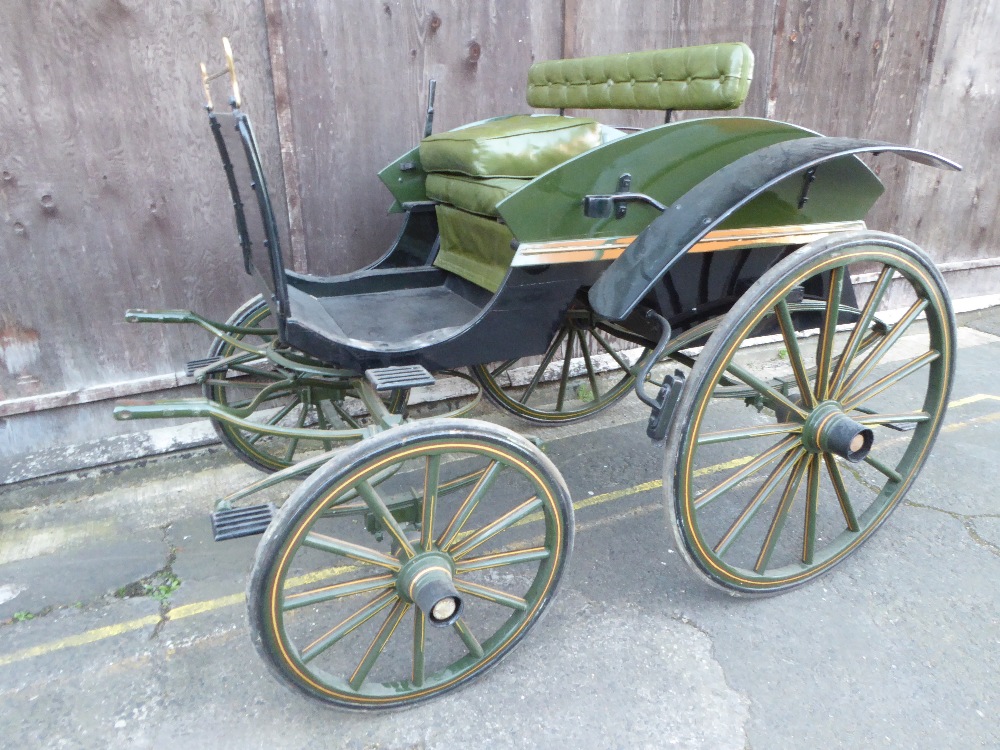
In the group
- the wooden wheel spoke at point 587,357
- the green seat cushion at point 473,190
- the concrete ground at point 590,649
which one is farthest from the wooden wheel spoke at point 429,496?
the wooden wheel spoke at point 587,357

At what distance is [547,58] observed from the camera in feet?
10.9

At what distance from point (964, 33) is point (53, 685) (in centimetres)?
574

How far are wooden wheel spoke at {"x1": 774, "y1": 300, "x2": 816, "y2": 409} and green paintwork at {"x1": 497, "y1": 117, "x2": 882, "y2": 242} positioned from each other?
0.29 metres

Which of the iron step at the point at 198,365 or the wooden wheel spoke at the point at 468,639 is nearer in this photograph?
the wooden wheel spoke at the point at 468,639

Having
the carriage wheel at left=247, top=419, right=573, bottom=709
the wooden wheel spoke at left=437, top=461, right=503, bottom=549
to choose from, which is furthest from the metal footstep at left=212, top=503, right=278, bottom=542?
the wooden wheel spoke at left=437, top=461, right=503, bottom=549

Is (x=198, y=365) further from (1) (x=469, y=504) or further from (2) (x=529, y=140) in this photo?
(2) (x=529, y=140)

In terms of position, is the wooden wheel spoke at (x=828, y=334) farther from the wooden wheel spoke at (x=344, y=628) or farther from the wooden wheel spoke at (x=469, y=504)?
the wooden wheel spoke at (x=344, y=628)

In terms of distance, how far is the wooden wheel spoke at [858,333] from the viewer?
6.48ft

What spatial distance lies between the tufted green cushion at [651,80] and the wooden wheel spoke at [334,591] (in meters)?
1.67

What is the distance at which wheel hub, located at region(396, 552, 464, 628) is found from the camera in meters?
1.60

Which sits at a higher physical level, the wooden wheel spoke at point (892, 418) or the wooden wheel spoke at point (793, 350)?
the wooden wheel spoke at point (793, 350)

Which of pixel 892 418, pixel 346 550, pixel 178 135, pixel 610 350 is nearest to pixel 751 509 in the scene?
pixel 892 418

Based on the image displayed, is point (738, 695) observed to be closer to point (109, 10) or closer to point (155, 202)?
point (155, 202)

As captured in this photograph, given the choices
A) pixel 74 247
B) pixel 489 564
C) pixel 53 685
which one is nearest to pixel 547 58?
pixel 74 247
